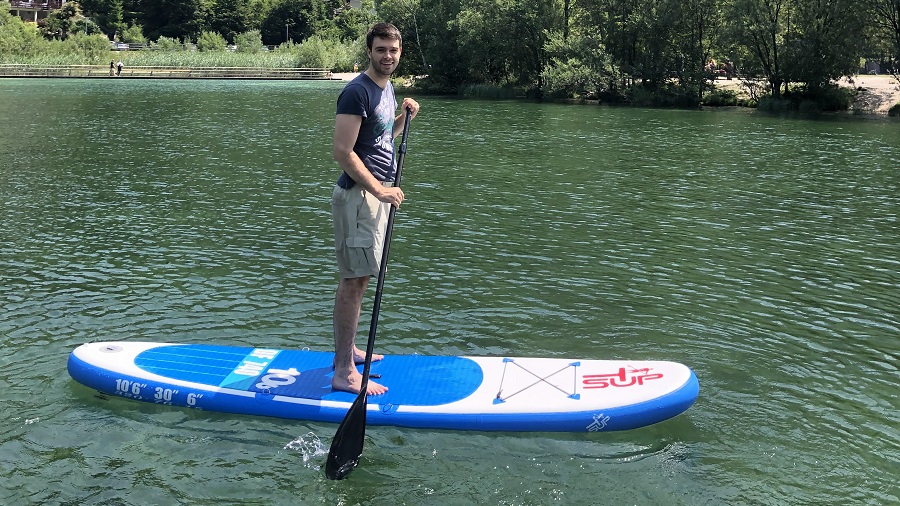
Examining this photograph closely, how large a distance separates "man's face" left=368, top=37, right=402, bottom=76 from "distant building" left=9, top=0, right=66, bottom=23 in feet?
513

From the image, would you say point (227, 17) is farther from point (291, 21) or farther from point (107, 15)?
point (107, 15)

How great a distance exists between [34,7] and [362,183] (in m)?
160

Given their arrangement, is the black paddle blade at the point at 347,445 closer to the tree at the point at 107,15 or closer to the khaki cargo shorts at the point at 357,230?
the khaki cargo shorts at the point at 357,230

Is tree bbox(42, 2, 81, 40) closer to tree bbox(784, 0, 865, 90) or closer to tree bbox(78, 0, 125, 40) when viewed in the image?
tree bbox(78, 0, 125, 40)

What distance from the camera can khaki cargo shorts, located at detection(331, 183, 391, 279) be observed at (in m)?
6.54

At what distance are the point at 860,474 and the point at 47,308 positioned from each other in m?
8.67

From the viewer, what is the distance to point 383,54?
6336 millimetres

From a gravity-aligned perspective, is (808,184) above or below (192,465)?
above

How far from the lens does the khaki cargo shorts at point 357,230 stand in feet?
21.5

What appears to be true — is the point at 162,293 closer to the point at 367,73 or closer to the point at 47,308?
the point at 47,308

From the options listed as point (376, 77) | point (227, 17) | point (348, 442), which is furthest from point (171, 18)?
point (348, 442)

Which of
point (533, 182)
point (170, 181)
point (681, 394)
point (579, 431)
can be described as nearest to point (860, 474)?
point (681, 394)

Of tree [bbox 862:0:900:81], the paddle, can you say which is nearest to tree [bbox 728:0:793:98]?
tree [bbox 862:0:900:81]

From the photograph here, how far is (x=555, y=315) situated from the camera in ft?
32.6
